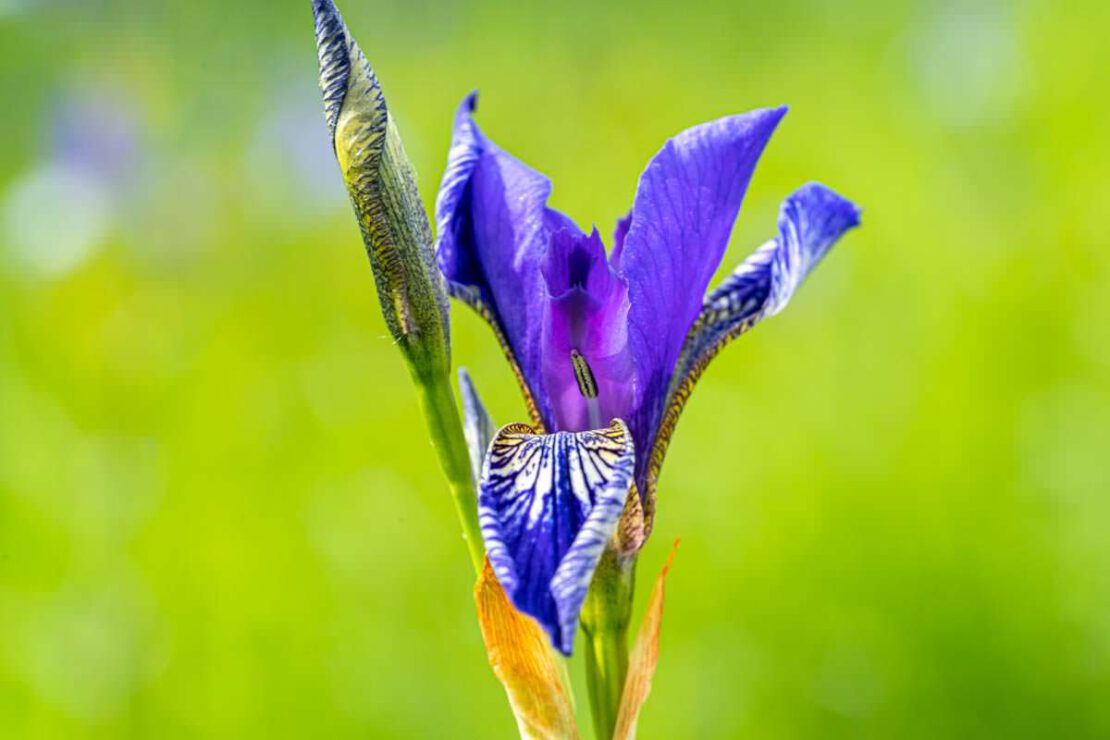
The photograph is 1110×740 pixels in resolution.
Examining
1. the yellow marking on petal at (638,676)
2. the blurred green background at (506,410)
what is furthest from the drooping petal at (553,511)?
the blurred green background at (506,410)

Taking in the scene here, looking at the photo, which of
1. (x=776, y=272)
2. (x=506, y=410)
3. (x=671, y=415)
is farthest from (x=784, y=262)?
(x=506, y=410)

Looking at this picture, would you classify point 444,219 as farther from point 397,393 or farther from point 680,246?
point 397,393

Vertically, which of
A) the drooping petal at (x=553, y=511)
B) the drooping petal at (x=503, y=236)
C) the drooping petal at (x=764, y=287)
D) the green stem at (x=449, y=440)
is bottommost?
the drooping petal at (x=553, y=511)

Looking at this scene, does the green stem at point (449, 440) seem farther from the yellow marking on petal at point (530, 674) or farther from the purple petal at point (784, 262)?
the purple petal at point (784, 262)

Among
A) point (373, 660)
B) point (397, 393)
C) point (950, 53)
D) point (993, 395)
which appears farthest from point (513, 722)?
point (950, 53)

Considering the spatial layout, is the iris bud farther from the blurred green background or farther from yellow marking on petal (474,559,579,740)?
the blurred green background

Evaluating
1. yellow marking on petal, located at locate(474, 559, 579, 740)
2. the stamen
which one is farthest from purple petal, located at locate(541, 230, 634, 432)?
yellow marking on petal, located at locate(474, 559, 579, 740)
